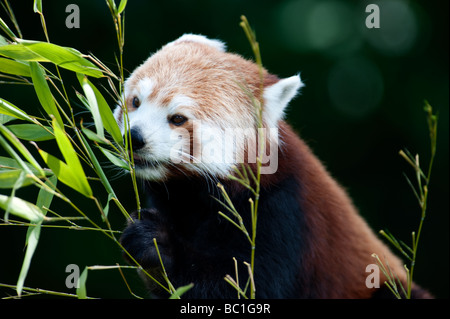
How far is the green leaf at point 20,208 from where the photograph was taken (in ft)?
3.91

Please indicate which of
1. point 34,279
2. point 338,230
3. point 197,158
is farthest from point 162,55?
point 34,279

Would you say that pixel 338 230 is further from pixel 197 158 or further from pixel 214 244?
pixel 197 158

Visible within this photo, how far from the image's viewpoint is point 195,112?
6.66 ft

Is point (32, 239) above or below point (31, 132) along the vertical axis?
below

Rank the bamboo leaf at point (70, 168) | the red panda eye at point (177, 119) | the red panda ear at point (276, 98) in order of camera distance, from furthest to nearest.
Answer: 1. the red panda ear at point (276, 98)
2. the red panda eye at point (177, 119)
3. the bamboo leaf at point (70, 168)

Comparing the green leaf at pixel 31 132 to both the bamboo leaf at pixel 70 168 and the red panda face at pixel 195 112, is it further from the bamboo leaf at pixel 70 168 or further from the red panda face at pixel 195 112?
the red panda face at pixel 195 112

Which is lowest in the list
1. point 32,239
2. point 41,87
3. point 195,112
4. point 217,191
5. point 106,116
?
point 217,191

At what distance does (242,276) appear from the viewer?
201 centimetres

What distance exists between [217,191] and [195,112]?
13.5 inches

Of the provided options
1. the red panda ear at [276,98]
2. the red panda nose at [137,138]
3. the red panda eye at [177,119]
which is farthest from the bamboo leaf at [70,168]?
the red panda ear at [276,98]

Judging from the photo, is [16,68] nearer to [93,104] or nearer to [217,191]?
[93,104]

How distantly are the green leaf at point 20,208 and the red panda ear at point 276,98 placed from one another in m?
1.16

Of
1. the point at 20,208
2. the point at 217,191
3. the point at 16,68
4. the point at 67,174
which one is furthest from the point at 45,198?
the point at 217,191
